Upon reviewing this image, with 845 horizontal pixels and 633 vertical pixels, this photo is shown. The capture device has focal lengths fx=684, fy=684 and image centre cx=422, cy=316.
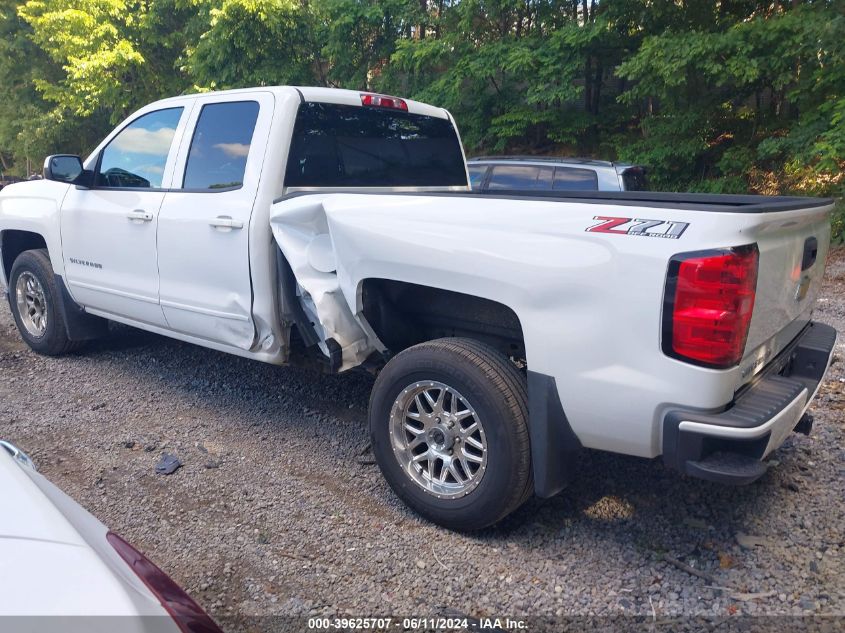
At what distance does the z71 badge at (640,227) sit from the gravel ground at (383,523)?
1431 millimetres

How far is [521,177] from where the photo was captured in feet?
29.6

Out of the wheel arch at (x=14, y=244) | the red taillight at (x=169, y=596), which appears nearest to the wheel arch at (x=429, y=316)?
the red taillight at (x=169, y=596)

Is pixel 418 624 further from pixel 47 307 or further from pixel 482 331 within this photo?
pixel 47 307

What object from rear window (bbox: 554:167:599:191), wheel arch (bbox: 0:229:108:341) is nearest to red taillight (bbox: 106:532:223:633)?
wheel arch (bbox: 0:229:108:341)

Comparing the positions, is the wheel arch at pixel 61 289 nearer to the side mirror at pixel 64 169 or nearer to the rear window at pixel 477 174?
the side mirror at pixel 64 169

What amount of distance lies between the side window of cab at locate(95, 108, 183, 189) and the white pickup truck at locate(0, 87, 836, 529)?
0.02 meters

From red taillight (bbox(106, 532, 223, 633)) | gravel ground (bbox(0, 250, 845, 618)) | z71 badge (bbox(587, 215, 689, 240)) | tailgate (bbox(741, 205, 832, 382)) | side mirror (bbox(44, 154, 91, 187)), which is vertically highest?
side mirror (bbox(44, 154, 91, 187))

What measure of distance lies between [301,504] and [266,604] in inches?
31.0

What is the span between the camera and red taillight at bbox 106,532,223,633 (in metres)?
1.61

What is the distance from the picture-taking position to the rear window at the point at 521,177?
8.77 meters

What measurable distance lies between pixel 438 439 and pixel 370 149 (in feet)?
6.89

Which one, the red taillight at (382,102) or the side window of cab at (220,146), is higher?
the red taillight at (382,102)

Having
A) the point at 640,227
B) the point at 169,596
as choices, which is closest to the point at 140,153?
the point at 640,227

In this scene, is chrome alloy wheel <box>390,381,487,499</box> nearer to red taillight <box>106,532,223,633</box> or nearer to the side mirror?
red taillight <box>106,532,223,633</box>
